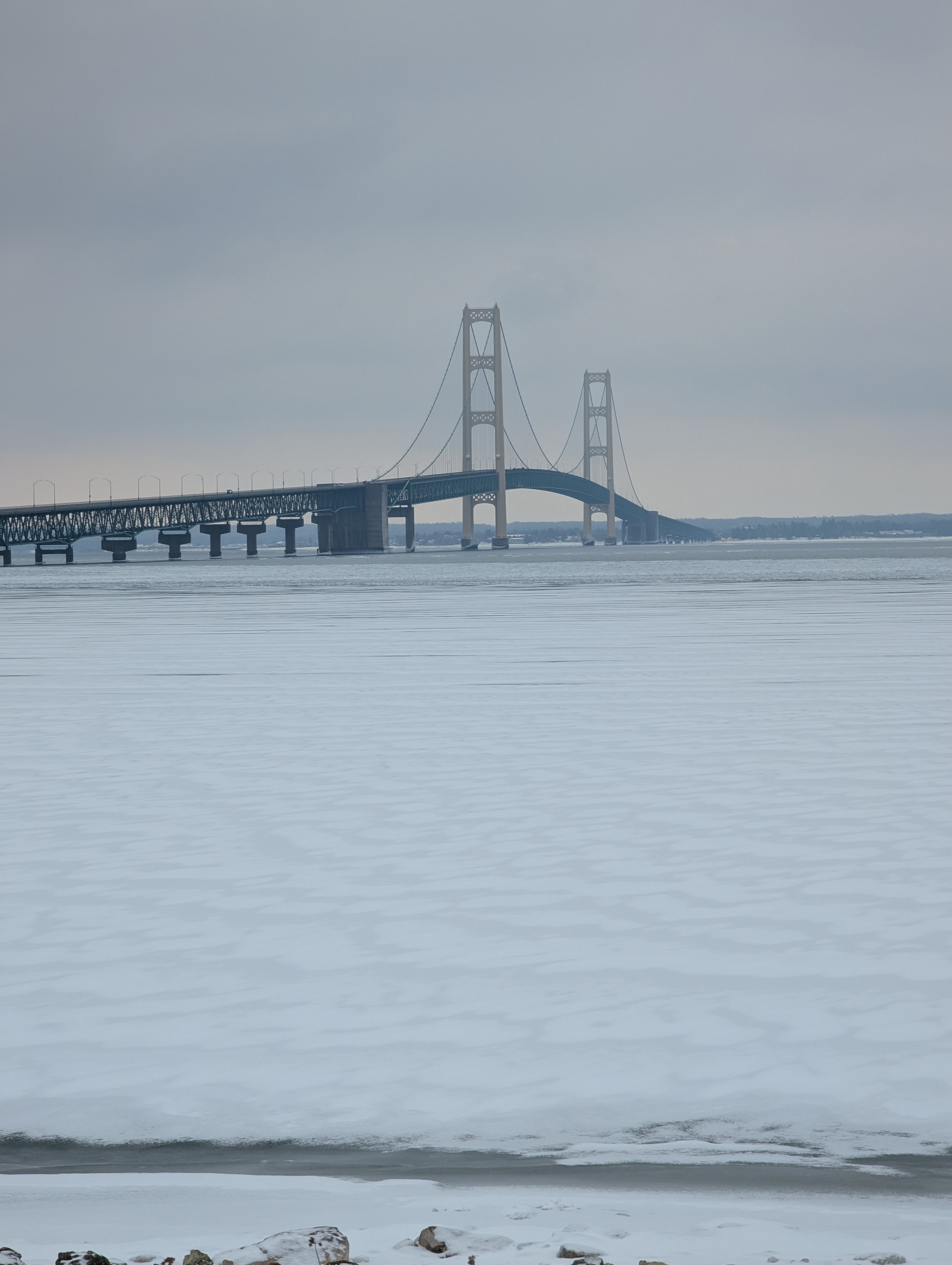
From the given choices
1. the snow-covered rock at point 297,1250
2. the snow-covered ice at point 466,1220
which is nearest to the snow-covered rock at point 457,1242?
the snow-covered ice at point 466,1220

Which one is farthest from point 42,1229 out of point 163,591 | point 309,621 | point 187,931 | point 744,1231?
point 163,591

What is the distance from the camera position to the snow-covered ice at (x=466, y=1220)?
A: 285 cm

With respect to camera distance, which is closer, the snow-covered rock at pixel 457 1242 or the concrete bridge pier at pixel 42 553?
the snow-covered rock at pixel 457 1242

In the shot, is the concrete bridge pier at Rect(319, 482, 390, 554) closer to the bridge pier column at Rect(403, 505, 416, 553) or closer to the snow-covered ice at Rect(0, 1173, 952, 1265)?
the bridge pier column at Rect(403, 505, 416, 553)

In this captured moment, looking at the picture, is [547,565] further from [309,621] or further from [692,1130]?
[692,1130]

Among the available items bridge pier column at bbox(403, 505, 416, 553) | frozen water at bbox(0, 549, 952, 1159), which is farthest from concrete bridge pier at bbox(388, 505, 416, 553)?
frozen water at bbox(0, 549, 952, 1159)

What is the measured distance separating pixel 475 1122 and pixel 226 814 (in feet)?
14.2

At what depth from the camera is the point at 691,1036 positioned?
4.24m

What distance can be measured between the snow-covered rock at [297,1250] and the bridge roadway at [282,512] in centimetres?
9812

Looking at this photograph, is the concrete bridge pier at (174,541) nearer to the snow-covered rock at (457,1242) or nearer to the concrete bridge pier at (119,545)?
the concrete bridge pier at (119,545)

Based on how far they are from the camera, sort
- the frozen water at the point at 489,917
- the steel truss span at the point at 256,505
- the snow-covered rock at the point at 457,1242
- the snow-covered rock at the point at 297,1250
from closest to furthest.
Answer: the snow-covered rock at the point at 297,1250 < the snow-covered rock at the point at 457,1242 < the frozen water at the point at 489,917 < the steel truss span at the point at 256,505

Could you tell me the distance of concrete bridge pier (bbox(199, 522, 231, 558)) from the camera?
11925 cm

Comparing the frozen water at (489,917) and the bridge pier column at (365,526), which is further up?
the bridge pier column at (365,526)

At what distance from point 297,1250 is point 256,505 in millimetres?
115852
